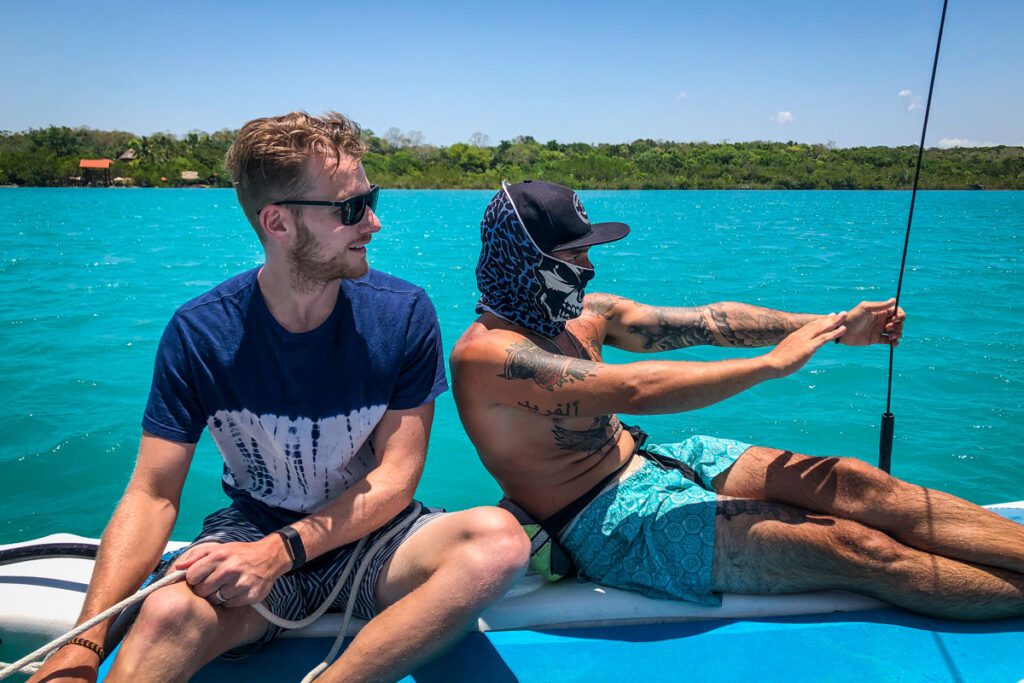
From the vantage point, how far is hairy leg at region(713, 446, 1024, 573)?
8.21ft

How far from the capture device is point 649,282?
15969mm

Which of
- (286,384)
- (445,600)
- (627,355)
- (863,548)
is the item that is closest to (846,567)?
(863,548)

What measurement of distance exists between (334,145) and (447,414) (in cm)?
588

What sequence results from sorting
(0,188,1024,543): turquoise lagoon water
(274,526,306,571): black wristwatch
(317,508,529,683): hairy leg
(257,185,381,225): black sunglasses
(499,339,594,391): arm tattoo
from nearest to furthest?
(317,508,529,683): hairy leg
(274,526,306,571): black wristwatch
(257,185,381,225): black sunglasses
(499,339,594,391): arm tattoo
(0,188,1024,543): turquoise lagoon water

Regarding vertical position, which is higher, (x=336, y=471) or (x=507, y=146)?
(x=507, y=146)

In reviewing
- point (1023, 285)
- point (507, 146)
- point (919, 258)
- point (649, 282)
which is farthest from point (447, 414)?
point (507, 146)

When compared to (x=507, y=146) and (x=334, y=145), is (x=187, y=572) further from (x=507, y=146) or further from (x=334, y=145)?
(x=507, y=146)

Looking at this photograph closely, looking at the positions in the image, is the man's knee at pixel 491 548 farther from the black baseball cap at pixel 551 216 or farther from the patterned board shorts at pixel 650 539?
the black baseball cap at pixel 551 216

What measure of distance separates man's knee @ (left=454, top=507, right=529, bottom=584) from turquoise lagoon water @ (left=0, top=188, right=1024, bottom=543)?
4216 millimetres

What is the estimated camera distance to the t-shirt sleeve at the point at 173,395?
2.26 m

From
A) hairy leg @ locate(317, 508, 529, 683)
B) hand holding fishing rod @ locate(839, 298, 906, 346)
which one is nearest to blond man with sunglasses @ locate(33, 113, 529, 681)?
hairy leg @ locate(317, 508, 529, 683)

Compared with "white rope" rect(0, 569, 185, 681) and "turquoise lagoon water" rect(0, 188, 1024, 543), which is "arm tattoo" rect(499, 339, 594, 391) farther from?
"turquoise lagoon water" rect(0, 188, 1024, 543)

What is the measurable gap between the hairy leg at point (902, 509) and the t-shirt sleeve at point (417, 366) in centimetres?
126

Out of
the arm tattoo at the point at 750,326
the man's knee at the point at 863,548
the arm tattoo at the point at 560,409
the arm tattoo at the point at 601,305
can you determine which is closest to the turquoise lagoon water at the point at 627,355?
the arm tattoo at the point at 601,305
